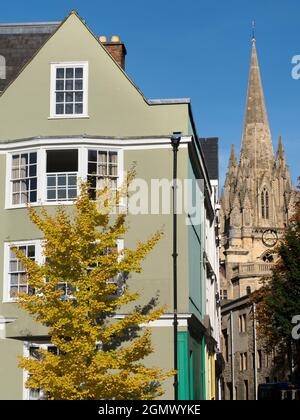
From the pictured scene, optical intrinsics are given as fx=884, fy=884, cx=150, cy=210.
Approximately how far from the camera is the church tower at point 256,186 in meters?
168

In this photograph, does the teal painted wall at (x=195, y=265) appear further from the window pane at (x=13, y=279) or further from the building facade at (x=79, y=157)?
the window pane at (x=13, y=279)

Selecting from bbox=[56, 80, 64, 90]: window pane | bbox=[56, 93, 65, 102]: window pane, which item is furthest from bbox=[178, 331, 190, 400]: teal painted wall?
bbox=[56, 80, 64, 90]: window pane

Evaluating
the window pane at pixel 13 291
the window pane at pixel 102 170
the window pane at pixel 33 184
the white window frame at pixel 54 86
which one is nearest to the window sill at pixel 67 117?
the white window frame at pixel 54 86

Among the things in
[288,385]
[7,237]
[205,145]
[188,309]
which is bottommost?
[288,385]

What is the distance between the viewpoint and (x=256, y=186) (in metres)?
174

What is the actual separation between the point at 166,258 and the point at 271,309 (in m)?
29.0

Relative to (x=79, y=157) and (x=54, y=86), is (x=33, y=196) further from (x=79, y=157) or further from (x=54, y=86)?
(x=54, y=86)

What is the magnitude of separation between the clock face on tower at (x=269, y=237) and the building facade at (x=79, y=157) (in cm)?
13805

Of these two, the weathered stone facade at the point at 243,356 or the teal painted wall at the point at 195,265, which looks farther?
the weathered stone facade at the point at 243,356

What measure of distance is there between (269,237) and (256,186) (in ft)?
38.3

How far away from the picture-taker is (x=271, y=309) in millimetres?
55656
